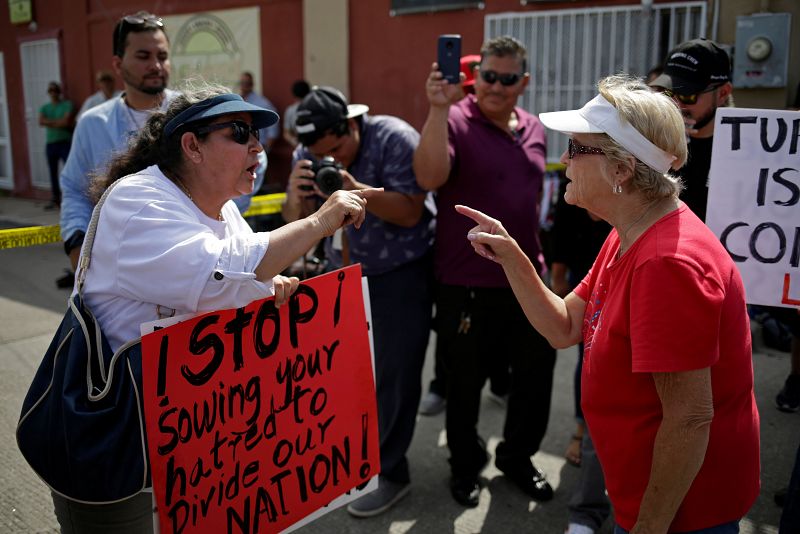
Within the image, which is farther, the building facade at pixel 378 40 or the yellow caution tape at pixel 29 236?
the building facade at pixel 378 40

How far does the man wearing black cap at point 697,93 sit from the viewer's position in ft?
9.63

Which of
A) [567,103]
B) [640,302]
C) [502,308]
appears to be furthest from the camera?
[567,103]

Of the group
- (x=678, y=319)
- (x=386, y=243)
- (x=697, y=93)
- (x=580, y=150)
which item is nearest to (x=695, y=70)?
(x=697, y=93)

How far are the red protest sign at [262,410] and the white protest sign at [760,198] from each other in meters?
1.42

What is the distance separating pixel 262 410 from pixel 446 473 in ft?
5.98

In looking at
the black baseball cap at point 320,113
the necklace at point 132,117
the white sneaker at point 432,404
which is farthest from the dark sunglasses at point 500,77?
the white sneaker at point 432,404

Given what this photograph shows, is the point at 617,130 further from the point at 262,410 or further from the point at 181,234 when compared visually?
the point at 262,410

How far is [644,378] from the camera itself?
172cm

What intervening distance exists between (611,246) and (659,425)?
1.86 ft

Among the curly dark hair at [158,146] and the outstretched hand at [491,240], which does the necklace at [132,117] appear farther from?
the outstretched hand at [491,240]

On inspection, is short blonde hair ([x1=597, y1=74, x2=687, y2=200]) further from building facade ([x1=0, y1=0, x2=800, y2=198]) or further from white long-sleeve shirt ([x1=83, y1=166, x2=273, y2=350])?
building facade ([x1=0, y1=0, x2=800, y2=198])

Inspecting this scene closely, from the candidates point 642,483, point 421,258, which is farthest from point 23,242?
point 642,483

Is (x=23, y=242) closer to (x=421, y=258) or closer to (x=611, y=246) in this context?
(x=421, y=258)

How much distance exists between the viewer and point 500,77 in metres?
3.43
